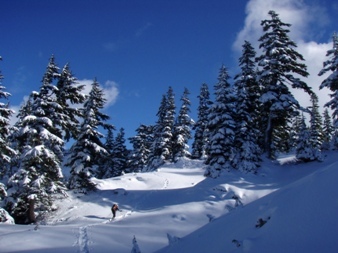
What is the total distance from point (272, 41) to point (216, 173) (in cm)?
1427

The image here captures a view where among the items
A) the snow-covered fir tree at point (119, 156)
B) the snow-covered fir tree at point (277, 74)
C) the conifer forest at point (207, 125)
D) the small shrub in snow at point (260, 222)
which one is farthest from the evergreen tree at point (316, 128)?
the small shrub in snow at point (260, 222)

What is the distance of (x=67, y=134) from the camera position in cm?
2880

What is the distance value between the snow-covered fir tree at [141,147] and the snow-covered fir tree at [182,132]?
327 inches

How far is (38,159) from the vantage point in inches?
→ 952

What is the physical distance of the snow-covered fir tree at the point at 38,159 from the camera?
23469mm

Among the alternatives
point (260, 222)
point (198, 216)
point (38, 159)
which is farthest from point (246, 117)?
point (260, 222)

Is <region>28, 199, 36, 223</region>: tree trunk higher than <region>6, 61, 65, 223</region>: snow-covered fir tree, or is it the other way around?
<region>6, 61, 65, 223</region>: snow-covered fir tree

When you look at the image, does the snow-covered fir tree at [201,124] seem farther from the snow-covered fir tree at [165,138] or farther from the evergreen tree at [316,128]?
the evergreen tree at [316,128]

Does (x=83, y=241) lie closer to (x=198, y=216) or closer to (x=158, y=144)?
(x=198, y=216)

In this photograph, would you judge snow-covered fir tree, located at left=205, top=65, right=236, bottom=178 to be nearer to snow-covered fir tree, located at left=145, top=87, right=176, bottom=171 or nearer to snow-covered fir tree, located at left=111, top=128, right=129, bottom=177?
snow-covered fir tree, located at left=145, top=87, right=176, bottom=171

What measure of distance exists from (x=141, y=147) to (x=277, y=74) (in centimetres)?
3286

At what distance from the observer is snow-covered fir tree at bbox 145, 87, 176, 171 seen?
48.0m

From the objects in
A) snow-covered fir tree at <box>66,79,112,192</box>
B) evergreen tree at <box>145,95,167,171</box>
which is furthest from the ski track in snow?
evergreen tree at <box>145,95,167,171</box>

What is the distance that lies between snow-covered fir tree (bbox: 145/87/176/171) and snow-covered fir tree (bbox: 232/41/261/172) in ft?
60.7
